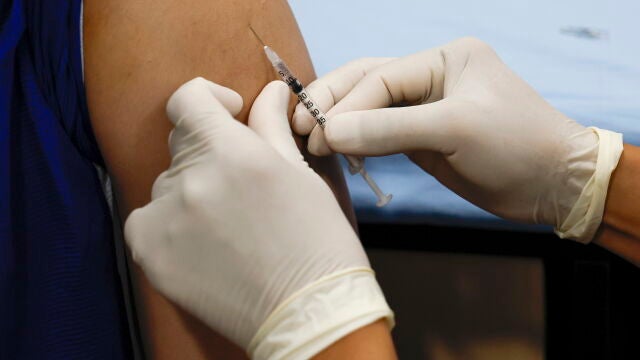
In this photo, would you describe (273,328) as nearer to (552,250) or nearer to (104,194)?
(104,194)

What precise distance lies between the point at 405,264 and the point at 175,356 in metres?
Result: 0.61

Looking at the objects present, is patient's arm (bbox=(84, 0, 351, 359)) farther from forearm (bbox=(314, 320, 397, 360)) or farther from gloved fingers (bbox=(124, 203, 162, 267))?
forearm (bbox=(314, 320, 397, 360))

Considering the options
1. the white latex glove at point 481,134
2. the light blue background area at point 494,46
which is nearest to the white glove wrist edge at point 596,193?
the white latex glove at point 481,134

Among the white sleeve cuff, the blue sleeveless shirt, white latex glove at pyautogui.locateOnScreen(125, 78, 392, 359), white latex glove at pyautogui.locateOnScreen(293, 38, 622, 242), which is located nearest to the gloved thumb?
white latex glove at pyautogui.locateOnScreen(293, 38, 622, 242)

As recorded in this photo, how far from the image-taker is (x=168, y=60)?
903 mm

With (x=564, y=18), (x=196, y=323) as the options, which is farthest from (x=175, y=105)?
(x=564, y=18)

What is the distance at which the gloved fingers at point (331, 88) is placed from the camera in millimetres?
967

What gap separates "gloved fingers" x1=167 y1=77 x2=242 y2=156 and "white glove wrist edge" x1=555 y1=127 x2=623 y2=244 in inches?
21.4

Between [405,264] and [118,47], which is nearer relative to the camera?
[118,47]

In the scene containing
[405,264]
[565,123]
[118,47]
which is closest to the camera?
[118,47]

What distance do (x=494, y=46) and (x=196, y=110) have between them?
70cm

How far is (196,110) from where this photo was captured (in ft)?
2.76

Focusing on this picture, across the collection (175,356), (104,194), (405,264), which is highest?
(104,194)

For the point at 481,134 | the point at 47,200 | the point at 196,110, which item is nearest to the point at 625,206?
the point at 481,134
